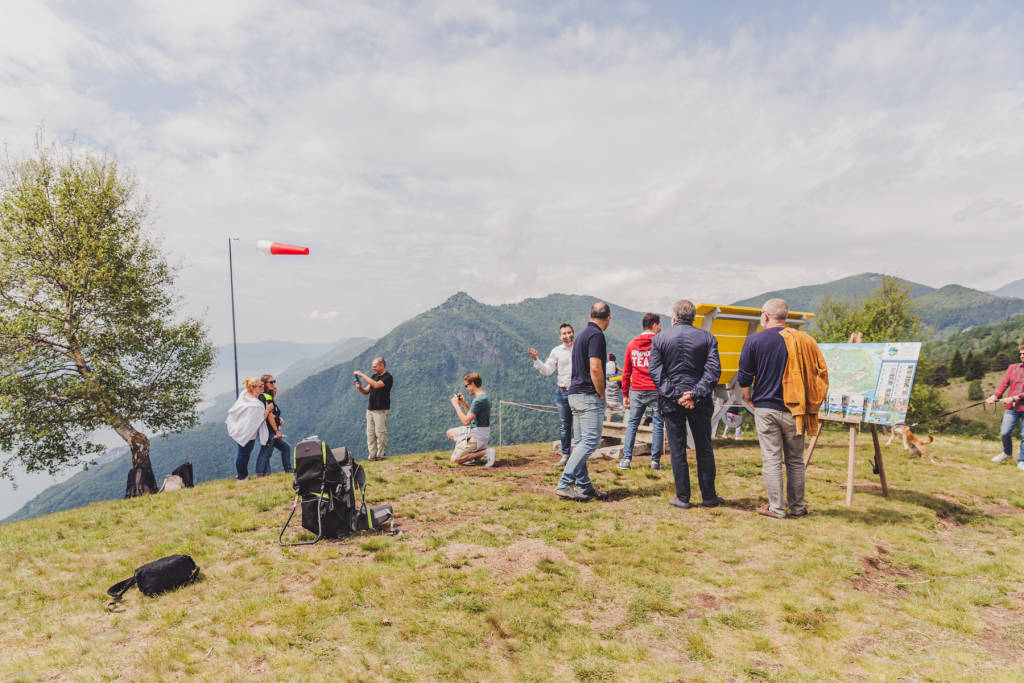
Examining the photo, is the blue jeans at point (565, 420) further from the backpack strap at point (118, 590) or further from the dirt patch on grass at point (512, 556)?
the backpack strap at point (118, 590)

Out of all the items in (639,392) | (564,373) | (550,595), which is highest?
(564,373)

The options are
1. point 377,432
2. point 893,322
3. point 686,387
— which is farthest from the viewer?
point 893,322

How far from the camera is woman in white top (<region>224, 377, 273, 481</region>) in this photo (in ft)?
33.0

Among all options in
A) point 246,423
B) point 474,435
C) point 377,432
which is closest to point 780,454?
point 474,435

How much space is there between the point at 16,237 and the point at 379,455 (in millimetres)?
18325

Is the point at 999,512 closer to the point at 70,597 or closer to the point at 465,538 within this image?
the point at 465,538

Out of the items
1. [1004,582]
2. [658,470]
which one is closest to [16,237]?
[658,470]

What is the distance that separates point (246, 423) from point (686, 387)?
9391 millimetres

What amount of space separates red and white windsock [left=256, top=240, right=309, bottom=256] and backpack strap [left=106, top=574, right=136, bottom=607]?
31.0 feet

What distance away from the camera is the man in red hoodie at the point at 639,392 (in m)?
8.66

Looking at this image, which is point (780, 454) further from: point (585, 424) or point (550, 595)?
point (550, 595)

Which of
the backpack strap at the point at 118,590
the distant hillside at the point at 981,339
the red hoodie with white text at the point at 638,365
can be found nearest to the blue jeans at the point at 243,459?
the backpack strap at the point at 118,590

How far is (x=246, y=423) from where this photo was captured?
10070mm

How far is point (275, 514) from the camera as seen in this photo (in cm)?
706
